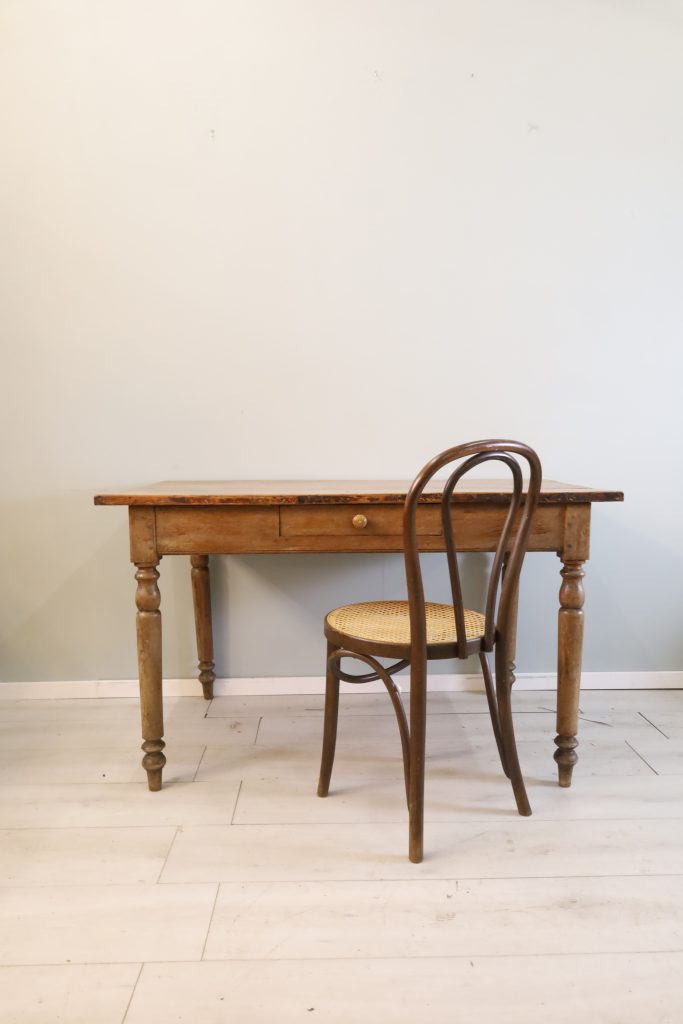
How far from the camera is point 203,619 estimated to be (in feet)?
7.51

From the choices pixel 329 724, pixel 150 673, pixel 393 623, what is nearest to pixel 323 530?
pixel 393 623

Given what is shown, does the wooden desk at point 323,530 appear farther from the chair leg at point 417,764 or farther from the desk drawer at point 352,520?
the chair leg at point 417,764

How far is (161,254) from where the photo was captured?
7.32 feet

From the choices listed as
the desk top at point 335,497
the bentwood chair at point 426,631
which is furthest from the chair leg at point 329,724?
the desk top at point 335,497

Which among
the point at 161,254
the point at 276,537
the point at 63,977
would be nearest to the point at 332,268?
the point at 161,254

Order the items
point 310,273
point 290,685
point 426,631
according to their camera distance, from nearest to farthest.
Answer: point 426,631
point 310,273
point 290,685

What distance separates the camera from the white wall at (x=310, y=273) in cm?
218

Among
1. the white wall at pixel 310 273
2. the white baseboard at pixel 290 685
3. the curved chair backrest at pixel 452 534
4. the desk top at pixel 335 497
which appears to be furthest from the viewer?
the white baseboard at pixel 290 685

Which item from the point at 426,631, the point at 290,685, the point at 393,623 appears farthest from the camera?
the point at 290,685

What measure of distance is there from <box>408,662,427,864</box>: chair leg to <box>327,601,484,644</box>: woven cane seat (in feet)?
0.28

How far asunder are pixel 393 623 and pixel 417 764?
1.03ft

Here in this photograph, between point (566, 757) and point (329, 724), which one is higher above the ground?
point (329, 724)

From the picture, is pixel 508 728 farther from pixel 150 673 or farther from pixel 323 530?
pixel 150 673

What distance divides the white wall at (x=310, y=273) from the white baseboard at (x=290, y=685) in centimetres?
5
